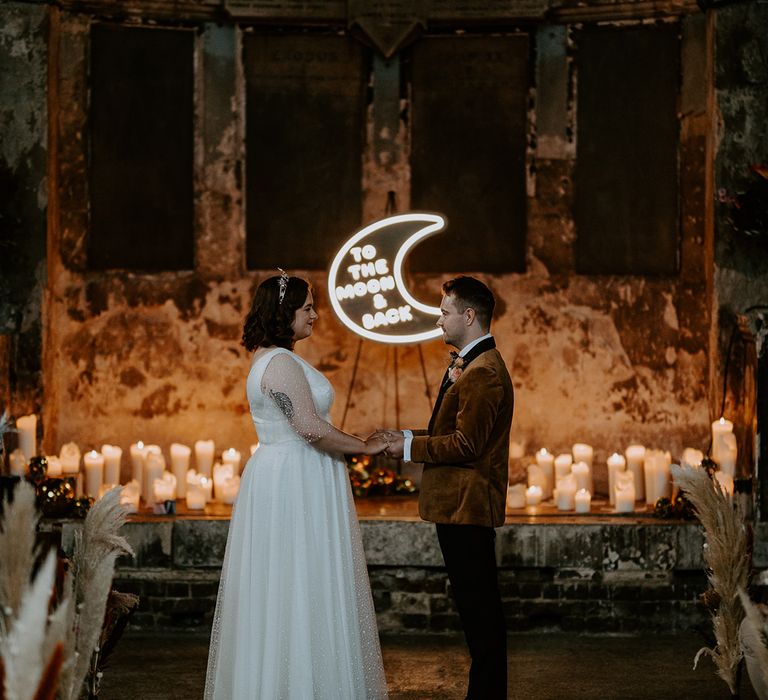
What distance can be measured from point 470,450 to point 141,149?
4221 mm

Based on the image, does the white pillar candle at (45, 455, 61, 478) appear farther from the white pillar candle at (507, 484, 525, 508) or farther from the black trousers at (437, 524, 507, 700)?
the black trousers at (437, 524, 507, 700)

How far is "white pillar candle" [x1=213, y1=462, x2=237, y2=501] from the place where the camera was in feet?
22.9

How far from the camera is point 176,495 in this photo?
7273mm

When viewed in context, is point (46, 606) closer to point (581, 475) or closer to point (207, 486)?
point (207, 486)

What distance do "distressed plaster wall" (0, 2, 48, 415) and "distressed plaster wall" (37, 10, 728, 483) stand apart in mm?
412

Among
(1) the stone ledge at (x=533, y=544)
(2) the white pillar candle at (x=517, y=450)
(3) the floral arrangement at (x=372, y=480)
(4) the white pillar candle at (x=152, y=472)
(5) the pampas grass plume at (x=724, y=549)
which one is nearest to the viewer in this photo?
(5) the pampas grass plume at (x=724, y=549)

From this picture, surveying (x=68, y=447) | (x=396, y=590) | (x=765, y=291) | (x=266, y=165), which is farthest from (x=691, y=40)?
(x=68, y=447)

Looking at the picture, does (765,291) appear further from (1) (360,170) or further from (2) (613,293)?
(1) (360,170)

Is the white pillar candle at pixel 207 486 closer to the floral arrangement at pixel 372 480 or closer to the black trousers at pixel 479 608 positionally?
the floral arrangement at pixel 372 480

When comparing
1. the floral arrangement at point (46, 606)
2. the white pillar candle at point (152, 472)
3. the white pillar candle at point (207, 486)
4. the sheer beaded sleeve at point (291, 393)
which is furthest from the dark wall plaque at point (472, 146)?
the floral arrangement at point (46, 606)

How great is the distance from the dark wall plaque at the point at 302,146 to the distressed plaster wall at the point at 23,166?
1346 millimetres

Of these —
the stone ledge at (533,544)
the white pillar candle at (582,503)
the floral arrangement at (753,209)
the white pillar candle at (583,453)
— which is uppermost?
the floral arrangement at (753,209)

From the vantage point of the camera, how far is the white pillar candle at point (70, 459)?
6.99 m

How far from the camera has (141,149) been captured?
7672mm
